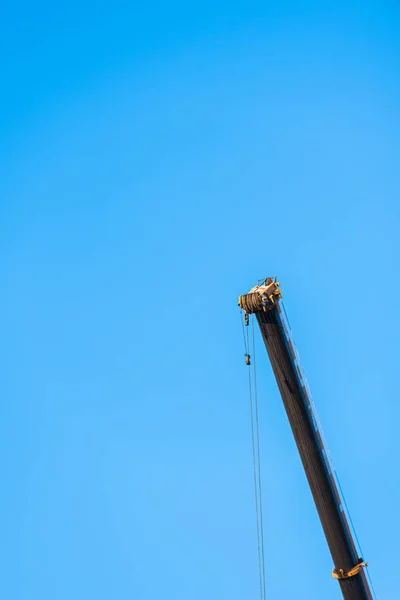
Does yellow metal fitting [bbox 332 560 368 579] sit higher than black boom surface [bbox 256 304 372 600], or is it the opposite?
black boom surface [bbox 256 304 372 600]

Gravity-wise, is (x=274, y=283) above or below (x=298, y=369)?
above

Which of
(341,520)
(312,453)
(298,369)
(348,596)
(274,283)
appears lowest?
(348,596)

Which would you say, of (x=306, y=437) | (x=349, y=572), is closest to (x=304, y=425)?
(x=306, y=437)

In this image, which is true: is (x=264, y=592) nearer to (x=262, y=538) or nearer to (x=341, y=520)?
(x=262, y=538)

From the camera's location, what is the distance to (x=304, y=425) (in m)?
25.2

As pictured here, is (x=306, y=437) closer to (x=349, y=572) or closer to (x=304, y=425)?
(x=304, y=425)

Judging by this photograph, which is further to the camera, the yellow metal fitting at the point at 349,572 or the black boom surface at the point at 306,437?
the yellow metal fitting at the point at 349,572

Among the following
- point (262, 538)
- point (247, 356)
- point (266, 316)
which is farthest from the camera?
point (262, 538)

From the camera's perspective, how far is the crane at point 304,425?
25.0 metres

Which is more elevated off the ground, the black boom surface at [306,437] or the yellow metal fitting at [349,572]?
the black boom surface at [306,437]

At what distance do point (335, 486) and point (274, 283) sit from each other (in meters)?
7.02

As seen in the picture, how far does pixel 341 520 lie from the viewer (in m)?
25.3

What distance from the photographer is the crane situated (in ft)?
82.1

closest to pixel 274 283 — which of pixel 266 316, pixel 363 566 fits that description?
pixel 266 316
